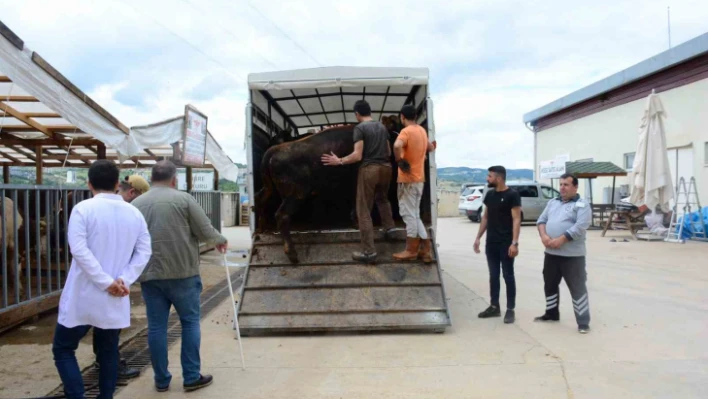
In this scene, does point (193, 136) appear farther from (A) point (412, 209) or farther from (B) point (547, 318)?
(B) point (547, 318)

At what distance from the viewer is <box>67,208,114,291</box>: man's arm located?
10.2 ft

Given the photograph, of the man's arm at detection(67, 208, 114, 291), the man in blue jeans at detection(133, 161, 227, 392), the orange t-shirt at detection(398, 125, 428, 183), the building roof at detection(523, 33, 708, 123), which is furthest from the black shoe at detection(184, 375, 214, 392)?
the building roof at detection(523, 33, 708, 123)

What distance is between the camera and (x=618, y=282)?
8.09 meters

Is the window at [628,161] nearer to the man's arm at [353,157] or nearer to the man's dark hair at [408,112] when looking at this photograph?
the man's dark hair at [408,112]

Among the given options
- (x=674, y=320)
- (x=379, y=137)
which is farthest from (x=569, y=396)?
(x=379, y=137)

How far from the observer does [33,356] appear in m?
4.71

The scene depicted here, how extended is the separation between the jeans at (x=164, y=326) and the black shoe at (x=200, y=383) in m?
0.03

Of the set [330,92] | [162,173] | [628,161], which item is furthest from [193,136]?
[628,161]

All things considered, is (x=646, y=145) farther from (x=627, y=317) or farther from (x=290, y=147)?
(x=290, y=147)

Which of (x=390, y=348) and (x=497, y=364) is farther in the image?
(x=390, y=348)

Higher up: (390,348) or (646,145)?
(646,145)

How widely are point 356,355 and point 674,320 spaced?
370 centimetres

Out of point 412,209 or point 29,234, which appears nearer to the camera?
point 412,209

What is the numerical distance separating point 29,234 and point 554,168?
20491 millimetres
